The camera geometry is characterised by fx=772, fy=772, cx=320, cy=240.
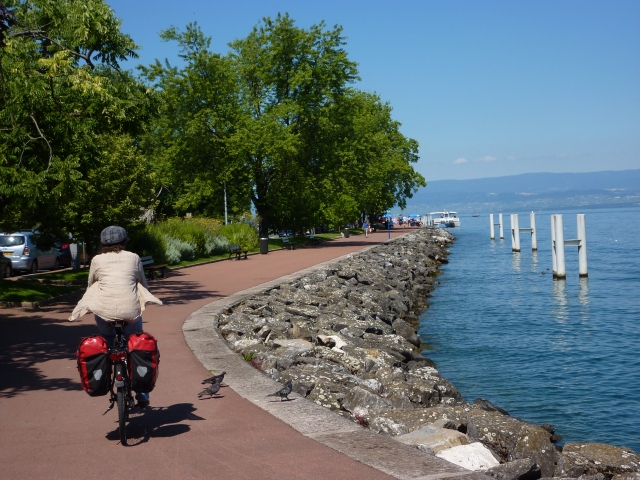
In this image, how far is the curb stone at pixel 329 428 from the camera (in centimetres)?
574

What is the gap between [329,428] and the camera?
7.04m

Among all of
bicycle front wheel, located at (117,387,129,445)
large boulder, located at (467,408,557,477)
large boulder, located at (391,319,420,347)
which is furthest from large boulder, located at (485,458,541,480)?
large boulder, located at (391,319,420,347)

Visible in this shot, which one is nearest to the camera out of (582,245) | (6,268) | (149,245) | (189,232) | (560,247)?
(6,268)

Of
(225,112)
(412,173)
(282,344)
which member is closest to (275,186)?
(225,112)

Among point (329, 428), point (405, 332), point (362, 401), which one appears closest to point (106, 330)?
point (329, 428)

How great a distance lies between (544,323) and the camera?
915 inches

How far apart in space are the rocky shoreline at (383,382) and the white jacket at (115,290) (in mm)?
2762

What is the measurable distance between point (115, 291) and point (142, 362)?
→ 2.47 feet

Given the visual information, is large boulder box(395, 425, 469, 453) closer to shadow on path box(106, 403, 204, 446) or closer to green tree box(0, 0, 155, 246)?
shadow on path box(106, 403, 204, 446)

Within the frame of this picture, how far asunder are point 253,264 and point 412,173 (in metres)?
64.4

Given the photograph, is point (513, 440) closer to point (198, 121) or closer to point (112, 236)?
point (112, 236)

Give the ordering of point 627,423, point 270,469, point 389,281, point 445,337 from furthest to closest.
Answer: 1. point 389,281
2. point 445,337
3. point 627,423
4. point 270,469

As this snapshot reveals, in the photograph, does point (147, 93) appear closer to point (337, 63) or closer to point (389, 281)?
point (389, 281)

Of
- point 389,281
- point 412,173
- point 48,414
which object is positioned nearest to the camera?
point 48,414
